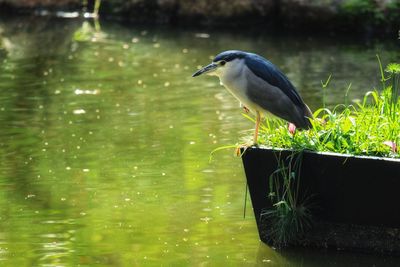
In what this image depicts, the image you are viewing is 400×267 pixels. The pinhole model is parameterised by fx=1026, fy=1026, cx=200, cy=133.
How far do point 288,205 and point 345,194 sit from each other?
0.38 m

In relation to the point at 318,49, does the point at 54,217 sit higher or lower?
higher

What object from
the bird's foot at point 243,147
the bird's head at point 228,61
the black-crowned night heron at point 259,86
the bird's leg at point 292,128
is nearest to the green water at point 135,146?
the bird's foot at point 243,147

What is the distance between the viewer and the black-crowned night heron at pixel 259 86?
21.3ft

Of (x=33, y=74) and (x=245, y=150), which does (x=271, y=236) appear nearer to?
(x=245, y=150)

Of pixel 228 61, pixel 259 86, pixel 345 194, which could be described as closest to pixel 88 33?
pixel 228 61

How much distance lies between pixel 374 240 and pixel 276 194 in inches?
25.6

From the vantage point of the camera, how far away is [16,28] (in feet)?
60.7

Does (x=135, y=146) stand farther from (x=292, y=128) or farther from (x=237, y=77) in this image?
(x=292, y=128)

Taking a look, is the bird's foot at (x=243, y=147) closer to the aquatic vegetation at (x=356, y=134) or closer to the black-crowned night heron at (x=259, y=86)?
the aquatic vegetation at (x=356, y=134)

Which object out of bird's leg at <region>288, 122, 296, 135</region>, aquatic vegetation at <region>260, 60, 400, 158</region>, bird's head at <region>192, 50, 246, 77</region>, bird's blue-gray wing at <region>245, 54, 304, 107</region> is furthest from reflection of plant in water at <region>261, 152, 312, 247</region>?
bird's head at <region>192, 50, 246, 77</region>

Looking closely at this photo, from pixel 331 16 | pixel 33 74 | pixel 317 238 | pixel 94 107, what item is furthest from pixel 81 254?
pixel 331 16

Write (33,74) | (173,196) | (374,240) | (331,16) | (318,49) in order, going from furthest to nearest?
(331,16) → (318,49) → (33,74) → (173,196) → (374,240)

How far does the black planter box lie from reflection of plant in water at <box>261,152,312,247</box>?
0.04 meters

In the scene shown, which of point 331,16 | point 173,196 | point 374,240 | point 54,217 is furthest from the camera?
point 331,16
